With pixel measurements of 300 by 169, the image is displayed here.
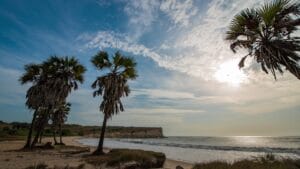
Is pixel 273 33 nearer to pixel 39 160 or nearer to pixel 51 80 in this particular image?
pixel 39 160

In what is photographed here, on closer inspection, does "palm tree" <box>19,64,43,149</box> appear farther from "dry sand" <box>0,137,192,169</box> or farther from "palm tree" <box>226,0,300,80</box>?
"palm tree" <box>226,0,300,80</box>

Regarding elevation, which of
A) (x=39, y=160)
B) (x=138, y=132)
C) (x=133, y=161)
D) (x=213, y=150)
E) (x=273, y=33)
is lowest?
(x=213, y=150)

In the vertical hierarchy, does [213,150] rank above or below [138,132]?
below

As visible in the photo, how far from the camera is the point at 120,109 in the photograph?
21.4m

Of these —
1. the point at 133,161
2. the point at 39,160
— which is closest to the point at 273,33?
the point at 133,161

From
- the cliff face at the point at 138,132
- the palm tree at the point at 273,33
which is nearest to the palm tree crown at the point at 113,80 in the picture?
the palm tree at the point at 273,33

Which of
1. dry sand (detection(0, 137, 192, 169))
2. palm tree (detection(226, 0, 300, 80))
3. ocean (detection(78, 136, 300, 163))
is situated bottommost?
ocean (detection(78, 136, 300, 163))

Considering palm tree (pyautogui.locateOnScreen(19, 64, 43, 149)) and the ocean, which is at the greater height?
palm tree (pyautogui.locateOnScreen(19, 64, 43, 149))

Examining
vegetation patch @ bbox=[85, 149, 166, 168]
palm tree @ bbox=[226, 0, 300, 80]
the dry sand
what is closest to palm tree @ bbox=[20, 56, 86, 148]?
the dry sand

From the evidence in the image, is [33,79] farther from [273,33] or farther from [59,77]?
[273,33]

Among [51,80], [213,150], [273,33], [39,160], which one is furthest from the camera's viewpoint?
[213,150]

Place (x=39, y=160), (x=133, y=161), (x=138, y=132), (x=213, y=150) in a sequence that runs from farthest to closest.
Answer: (x=138, y=132) < (x=213, y=150) < (x=39, y=160) < (x=133, y=161)

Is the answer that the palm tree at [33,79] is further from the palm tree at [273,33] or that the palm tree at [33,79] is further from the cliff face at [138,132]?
the cliff face at [138,132]

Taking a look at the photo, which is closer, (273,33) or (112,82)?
(273,33)
